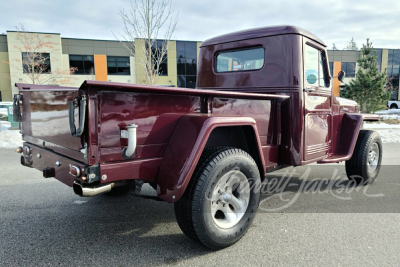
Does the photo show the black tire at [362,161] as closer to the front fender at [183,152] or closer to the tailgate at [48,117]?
the front fender at [183,152]

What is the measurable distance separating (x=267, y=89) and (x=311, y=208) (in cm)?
155

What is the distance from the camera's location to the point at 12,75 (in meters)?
25.5

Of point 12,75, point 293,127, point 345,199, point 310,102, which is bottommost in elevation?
point 345,199

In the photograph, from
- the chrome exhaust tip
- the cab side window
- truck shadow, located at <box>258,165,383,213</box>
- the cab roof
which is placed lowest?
truck shadow, located at <box>258,165,383,213</box>

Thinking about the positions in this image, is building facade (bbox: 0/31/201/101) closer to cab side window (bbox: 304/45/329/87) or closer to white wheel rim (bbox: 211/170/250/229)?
cab side window (bbox: 304/45/329/87)

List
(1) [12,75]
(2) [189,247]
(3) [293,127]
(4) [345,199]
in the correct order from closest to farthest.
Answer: (2) [189,247]
(3) [293,127]
(4) [345,199]
(1) [12,75]

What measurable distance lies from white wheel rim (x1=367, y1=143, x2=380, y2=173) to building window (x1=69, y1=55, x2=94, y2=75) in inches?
1059

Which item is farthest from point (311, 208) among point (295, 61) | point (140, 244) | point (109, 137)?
point (109, 137)

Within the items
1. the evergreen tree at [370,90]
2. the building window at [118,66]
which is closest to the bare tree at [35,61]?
the building window at [118,66]

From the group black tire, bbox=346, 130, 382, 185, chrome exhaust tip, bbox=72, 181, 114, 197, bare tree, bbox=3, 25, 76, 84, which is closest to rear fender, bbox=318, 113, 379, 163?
black tire, bbox=346, 130, 382, 185

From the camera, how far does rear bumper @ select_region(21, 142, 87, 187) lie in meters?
2.28

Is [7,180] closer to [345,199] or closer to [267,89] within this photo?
[267,89]

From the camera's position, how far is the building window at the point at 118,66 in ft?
93.6

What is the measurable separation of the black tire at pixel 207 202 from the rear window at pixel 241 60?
1.54m
